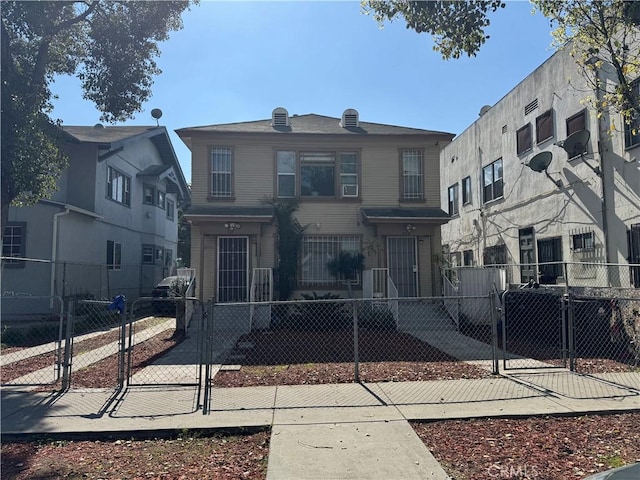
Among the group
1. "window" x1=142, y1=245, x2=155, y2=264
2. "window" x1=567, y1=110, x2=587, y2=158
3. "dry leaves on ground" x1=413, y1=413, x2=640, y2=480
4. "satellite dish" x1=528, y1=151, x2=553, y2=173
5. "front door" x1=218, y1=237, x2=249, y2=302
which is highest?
"window" x1=567, y1=110, x2=587, y2=158

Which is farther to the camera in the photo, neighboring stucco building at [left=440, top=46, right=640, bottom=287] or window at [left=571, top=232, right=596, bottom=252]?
window at [left=571, top=232, right=596, bottom=252]

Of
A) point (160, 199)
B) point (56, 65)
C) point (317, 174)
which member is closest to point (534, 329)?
point (317, 174)

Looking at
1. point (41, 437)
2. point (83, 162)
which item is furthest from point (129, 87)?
point (41, 437)

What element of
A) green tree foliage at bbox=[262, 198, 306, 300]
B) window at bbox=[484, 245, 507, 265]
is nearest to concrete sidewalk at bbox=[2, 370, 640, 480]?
green tree foliage at bbox=[262, 198, 306, 300]

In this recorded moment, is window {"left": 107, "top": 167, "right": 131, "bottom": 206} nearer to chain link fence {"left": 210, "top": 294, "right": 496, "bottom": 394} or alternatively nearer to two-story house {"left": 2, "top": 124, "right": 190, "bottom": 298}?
two-story house {"left": 2, "top": 124, "right": 190, "bottom": 298}

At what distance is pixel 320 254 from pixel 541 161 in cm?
720

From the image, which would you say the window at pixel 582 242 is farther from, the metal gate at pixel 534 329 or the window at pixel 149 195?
the window at pixel 149 195

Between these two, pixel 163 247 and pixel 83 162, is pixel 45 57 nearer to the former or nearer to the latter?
pixel 83 162

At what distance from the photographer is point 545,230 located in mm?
13484

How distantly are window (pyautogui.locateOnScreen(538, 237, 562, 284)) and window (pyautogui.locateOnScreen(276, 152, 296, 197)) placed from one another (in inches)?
314

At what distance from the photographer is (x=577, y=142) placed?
1147cm

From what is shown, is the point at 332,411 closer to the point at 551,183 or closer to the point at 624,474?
the point at 624,474

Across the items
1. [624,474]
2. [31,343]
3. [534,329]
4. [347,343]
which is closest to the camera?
[624,474]

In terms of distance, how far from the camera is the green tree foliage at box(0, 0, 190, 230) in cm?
1038
